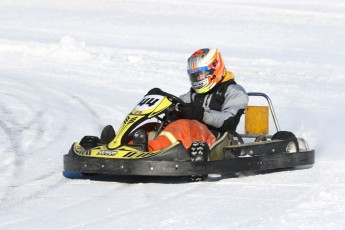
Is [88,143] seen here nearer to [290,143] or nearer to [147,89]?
[290,143]

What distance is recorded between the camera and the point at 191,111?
25.9 feet

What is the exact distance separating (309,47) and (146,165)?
16575 millimetres

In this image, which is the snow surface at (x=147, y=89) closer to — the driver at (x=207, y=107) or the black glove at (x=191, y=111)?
the driver at (x=207, y=107)

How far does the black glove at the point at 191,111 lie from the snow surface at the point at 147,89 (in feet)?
2.08

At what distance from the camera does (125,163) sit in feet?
23.9

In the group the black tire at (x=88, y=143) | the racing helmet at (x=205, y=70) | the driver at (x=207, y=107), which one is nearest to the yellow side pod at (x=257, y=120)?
the driver at (x=207, y=107)

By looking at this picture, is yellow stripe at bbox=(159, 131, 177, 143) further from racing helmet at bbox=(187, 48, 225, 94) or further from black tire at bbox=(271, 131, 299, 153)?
black tire at bbox=(271, 131, 299, 153)

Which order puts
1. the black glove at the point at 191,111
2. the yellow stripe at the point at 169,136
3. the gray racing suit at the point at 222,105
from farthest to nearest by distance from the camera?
the gray racing suit at the point at 222,105
the black glove at the point at 191,111
the yellow stripe at the point at 169,136

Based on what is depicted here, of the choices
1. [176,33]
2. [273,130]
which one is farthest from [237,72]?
[176,33]

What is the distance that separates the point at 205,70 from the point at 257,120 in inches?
38.6

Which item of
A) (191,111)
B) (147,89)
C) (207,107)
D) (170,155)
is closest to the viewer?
(170,155)

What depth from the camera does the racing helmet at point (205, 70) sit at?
845 cm

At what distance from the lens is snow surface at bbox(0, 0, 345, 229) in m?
6.34

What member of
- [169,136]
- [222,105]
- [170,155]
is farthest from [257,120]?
[170,155]
